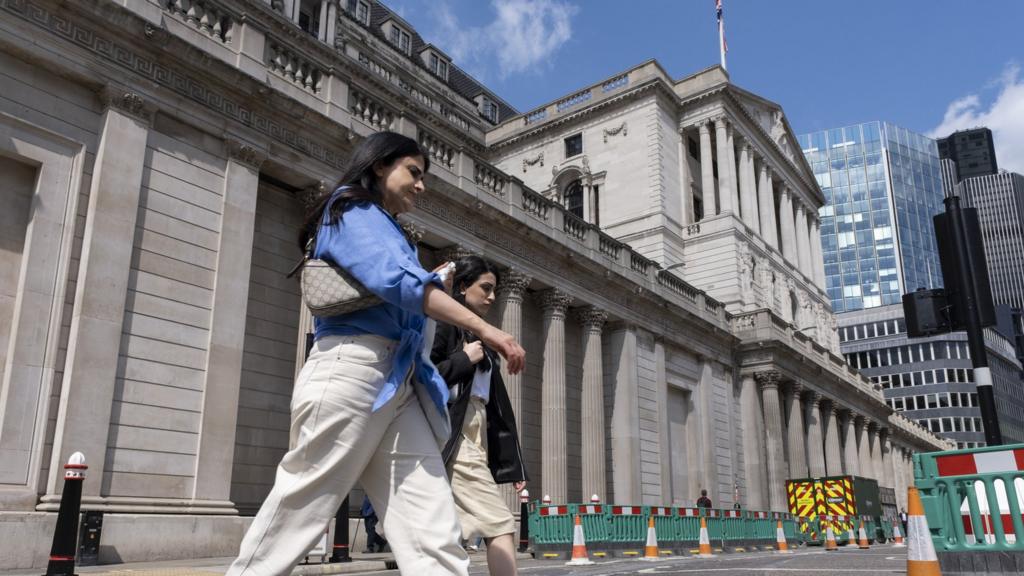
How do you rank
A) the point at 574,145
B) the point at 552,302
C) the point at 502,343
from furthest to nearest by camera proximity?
the point at 574,145 → the point at 552,302 → the point at 502,343

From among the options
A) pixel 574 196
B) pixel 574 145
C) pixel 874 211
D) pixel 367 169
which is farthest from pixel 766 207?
pixel 874 211

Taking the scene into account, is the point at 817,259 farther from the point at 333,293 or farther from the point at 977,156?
the point at 977,156

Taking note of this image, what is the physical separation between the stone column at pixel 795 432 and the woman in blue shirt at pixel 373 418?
34750 mm

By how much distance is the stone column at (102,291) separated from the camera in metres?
10.6

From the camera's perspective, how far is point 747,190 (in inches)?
1561

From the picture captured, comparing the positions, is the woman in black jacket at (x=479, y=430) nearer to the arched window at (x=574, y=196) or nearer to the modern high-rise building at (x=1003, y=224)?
the arched window at (x=574, y=196)

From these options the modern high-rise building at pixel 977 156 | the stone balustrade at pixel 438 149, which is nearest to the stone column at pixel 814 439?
the stone balustrade at pixel 438 149

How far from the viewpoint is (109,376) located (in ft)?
36.1

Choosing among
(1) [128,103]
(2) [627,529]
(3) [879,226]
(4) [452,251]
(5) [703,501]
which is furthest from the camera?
(3) [879,226]

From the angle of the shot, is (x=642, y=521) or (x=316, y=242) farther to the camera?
(x=642, y=521)

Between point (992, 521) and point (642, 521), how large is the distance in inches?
383

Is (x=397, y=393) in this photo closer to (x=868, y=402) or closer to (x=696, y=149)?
(x=696, y=149)

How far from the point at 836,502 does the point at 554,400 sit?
1434 centimetres

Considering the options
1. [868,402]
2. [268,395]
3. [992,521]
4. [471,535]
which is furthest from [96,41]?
[868,402]
